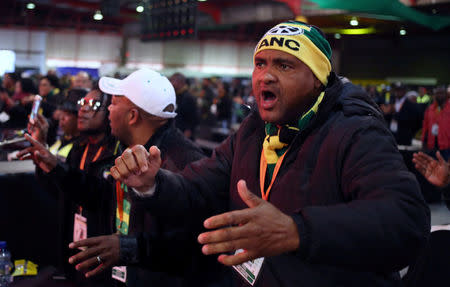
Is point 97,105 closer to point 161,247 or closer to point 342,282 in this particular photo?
point 161,247

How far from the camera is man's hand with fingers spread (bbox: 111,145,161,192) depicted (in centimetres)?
155

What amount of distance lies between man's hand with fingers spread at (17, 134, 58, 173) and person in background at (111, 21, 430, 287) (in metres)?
1.06

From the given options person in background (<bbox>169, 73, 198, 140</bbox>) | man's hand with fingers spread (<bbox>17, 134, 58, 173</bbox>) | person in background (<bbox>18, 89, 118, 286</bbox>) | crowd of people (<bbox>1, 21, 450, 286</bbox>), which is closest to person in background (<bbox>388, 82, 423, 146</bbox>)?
person in background (<bbox>169, 73, 198, 140</bbox>)

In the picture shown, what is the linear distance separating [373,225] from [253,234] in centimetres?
30

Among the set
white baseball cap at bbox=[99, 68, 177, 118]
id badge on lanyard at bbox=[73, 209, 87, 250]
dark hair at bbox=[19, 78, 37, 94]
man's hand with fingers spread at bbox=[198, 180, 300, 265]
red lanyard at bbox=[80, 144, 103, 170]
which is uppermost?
white baseball cap at bbox=[99, 68, 177, 118]

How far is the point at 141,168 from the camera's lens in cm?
155

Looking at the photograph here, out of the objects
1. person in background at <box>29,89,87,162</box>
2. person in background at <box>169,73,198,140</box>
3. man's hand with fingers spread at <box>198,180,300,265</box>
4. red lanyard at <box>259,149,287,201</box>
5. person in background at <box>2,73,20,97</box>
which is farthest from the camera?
person in background at <box>2,73,20,97</box>

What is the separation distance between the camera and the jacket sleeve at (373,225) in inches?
44.6

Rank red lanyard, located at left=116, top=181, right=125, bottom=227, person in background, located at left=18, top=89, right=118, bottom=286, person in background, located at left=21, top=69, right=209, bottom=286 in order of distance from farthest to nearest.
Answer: person in background, located at left=18, top=89, right=118, bottom=286 < red lanyard, located at left=116, top=181, right=125, bottom=227 < person in background, located at left=21, top=69, right=209, bottom=286

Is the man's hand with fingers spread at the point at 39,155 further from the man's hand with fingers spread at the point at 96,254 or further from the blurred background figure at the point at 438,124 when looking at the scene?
the blurred background figure at the point at 438,124

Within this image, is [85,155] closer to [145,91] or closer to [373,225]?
[145,91]

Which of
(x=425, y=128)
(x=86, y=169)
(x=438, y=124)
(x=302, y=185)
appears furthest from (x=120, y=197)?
(x=425, y=128)

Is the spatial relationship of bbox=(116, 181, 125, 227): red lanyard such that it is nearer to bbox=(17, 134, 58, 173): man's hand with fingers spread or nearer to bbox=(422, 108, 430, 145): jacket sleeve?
bbox=(17, 134, 58, 173): man's hand with fingers spread

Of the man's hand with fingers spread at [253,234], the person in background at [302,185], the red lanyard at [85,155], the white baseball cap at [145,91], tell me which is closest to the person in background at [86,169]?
the red lanyard at [85,155]
